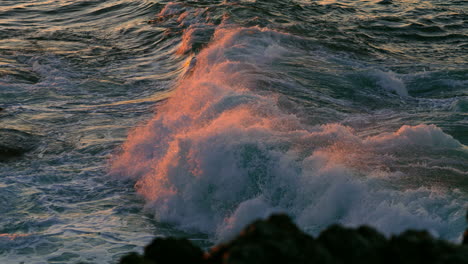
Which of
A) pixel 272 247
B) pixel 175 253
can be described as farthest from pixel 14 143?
pixel 272 247

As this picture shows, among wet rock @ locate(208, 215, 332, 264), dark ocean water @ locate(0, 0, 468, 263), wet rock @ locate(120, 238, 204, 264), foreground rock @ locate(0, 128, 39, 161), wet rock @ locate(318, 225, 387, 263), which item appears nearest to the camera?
wet rock @ locate(208, 215, 332, 264)

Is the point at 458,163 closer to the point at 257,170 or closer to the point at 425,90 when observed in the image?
the point at 257,170

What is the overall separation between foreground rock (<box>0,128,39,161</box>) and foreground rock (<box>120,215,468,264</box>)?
20.8ft

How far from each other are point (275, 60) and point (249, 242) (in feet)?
32.8

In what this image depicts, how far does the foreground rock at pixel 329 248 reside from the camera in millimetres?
2047

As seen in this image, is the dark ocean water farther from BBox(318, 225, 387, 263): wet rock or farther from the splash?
A: BBox(318, 225, 387, 263): wet rock

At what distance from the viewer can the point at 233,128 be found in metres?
6.67

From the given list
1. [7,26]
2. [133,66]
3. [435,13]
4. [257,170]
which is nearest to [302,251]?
[257,170]

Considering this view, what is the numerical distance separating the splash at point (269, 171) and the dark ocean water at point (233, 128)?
0.06 feet

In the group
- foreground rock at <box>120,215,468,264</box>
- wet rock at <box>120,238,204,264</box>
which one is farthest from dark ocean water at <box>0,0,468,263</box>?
foreground rock at <box>120,215,468,264</box>

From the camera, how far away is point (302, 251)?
83.1 inches

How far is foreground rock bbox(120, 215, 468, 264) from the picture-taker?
205 cm

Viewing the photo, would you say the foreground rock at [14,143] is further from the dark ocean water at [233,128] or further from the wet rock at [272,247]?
the wet rock at [272,247]

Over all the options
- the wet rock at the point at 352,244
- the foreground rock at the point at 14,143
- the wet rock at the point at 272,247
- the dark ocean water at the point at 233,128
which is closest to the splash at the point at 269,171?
the dark ocean water at the point at 233,128
